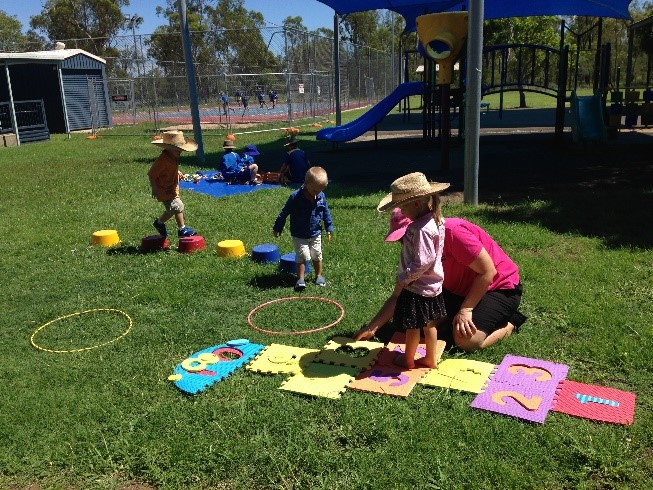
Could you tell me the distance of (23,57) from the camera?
77.5 ft

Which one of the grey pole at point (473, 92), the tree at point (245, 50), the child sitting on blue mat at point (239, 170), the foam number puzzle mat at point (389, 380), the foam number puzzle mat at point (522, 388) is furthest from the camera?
the tree at point (245, 50)

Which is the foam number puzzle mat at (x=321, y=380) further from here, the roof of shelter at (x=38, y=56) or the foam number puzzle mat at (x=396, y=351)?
the roof of shelter at (x=38, y=56)

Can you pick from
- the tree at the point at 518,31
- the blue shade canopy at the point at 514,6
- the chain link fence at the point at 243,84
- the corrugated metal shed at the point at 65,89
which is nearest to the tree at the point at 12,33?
the chain link fence at the point at 243,84

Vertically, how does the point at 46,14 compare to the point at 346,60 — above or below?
above

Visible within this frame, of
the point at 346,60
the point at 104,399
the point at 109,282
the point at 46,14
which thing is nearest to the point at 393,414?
the point at 104,399

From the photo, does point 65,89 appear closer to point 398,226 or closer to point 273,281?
point 273,281

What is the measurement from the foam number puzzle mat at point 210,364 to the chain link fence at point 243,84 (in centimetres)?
1857

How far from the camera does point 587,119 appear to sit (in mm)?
15930

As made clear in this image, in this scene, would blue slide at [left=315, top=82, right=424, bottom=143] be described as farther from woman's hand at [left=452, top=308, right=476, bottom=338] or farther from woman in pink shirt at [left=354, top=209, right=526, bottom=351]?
woman's hand at [left=452, top=308, right=476, bottom=338]

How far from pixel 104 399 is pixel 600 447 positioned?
3042mm

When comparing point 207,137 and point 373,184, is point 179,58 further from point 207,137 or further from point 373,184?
point 373,184

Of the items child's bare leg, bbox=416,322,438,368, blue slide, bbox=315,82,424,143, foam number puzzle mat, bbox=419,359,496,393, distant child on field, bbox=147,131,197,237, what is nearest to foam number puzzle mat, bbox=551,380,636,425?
foam number puzzle mat, bbox=419,359,496,393

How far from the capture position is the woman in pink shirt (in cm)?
415

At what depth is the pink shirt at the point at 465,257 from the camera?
4172mm
